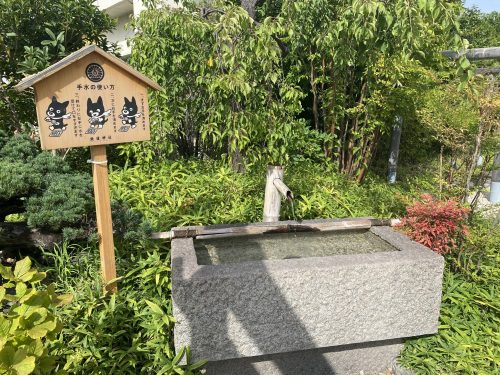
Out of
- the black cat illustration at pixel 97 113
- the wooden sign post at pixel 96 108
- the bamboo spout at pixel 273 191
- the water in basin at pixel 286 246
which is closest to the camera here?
the wooden sign post at pixel 96 108

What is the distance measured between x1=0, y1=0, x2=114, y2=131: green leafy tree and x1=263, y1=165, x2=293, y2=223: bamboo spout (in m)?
3.05

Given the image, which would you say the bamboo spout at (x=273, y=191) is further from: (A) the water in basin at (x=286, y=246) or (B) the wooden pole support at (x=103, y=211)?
(B) the wooden pole support at (x=103, y=211)

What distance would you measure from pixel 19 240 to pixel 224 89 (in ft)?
7.93

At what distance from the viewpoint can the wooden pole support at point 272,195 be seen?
135 inches

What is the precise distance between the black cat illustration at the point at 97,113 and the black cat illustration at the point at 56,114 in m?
0.14

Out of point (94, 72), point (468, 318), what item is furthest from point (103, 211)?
point (468, 318)

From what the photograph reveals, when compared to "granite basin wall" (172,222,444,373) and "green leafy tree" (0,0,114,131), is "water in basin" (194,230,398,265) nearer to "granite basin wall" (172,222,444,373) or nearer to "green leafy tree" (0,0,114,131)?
"granite basin wall" (172,222,444,373)

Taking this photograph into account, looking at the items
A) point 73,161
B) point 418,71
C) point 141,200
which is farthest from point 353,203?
point 73,161

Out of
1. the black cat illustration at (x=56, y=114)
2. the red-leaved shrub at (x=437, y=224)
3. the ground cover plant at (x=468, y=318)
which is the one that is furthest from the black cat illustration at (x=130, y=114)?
the ground cover plant at (x=468, y=318)

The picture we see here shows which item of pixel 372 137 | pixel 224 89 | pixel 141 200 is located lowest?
pixel 141 200

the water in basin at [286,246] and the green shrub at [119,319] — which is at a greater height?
the water in basin at [286,246]

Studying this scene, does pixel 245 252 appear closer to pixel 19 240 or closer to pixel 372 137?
pixel 19 240

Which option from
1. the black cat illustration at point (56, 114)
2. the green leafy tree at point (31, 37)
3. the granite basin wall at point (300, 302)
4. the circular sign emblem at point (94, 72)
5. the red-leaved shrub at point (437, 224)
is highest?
the green leafy tree at point (31, 37)

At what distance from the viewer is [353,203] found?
4391 mm
